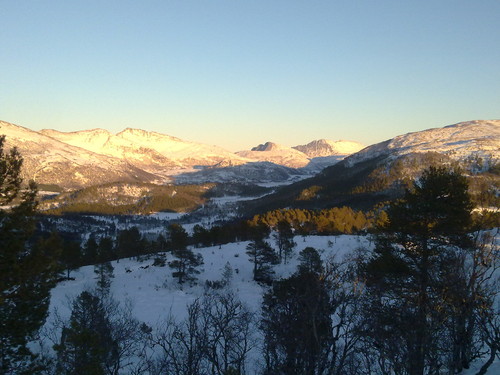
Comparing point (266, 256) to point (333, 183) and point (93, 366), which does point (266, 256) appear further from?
point (333, 183)

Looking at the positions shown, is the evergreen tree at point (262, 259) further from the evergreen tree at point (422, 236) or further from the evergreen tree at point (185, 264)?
the evergreen tree at point (422, 236)

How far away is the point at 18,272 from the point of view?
10578 mm

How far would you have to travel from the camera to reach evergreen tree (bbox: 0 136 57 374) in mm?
10414

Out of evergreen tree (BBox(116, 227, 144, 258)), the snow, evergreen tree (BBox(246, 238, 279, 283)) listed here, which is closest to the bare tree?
the snow

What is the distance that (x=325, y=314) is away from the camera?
11797 mm

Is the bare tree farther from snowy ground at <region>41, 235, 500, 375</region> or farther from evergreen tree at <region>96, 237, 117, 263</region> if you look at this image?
evergreen tree at <region>96, 237, 117, 263</region>

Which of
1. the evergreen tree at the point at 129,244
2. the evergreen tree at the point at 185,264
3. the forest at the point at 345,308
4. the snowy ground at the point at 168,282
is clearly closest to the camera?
the forest at the point at 345,308

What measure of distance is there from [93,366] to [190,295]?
33623mm

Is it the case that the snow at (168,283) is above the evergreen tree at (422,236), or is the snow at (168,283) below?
below

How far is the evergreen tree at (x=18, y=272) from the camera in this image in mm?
10414

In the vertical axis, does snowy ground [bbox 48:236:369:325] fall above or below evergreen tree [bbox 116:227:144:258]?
below

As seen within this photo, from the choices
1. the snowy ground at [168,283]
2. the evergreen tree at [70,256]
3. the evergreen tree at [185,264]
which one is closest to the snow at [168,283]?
the snowy ground at [168,283]

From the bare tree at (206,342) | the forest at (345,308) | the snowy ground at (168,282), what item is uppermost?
the forest at (345,308)

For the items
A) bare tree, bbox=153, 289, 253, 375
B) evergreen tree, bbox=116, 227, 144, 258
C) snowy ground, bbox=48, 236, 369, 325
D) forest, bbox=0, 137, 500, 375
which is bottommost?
snowy ground, bbox=48, 236, 369, 325
